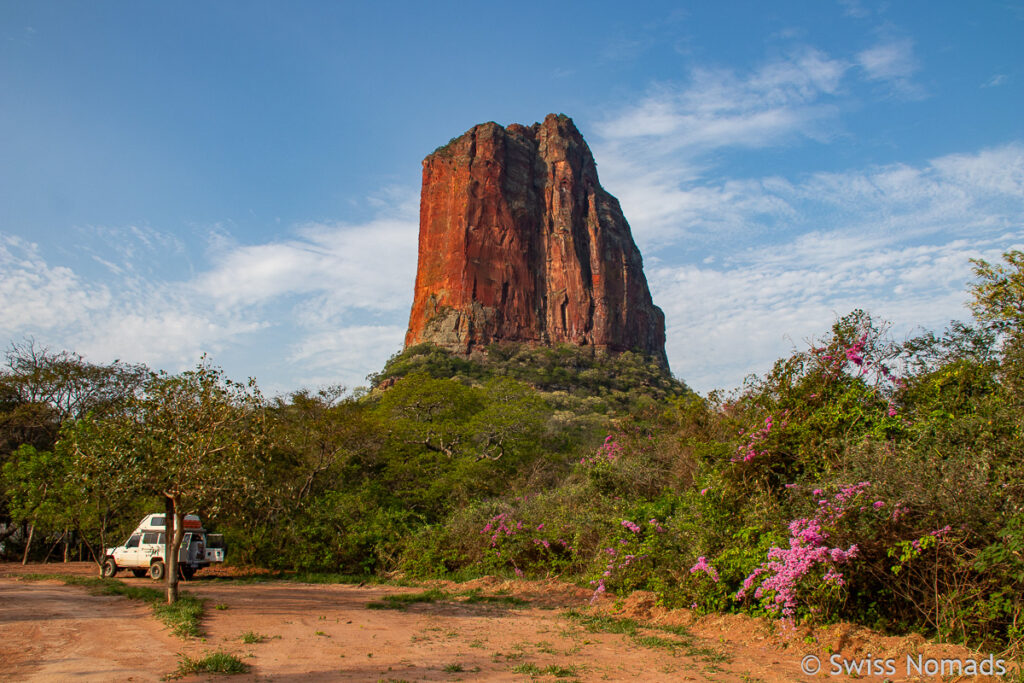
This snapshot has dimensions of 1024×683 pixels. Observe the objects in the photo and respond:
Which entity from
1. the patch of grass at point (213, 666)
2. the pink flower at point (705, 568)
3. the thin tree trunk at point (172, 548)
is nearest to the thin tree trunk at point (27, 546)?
the thin tree trunk at point (172, 548)

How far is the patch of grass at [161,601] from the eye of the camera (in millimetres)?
8781

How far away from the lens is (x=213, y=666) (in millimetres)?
6523

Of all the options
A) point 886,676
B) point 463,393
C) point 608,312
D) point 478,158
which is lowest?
point 886,676

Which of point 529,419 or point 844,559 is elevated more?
point 529,419

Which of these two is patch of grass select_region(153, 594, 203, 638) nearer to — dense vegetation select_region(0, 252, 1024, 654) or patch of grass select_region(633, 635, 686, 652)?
dense vegetation select_region(0, 252, 1024, 654)

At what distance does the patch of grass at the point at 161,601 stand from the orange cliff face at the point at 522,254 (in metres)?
55.0

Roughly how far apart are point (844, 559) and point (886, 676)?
115cm

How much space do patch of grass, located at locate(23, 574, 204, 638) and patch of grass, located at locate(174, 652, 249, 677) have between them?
1.99 m

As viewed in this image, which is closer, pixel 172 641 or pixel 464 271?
pixel 172 641

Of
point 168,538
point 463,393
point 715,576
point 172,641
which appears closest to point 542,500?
point 715,576

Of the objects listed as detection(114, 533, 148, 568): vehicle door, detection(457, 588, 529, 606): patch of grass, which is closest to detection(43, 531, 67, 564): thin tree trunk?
detection(114, 533, 148, 568): vehicle door

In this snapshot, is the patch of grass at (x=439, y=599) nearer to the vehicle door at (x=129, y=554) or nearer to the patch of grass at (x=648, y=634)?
the patch of grass at (x=648, y=634)

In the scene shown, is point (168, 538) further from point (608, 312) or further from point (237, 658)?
point (608, 312)

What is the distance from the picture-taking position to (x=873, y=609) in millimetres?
7676
